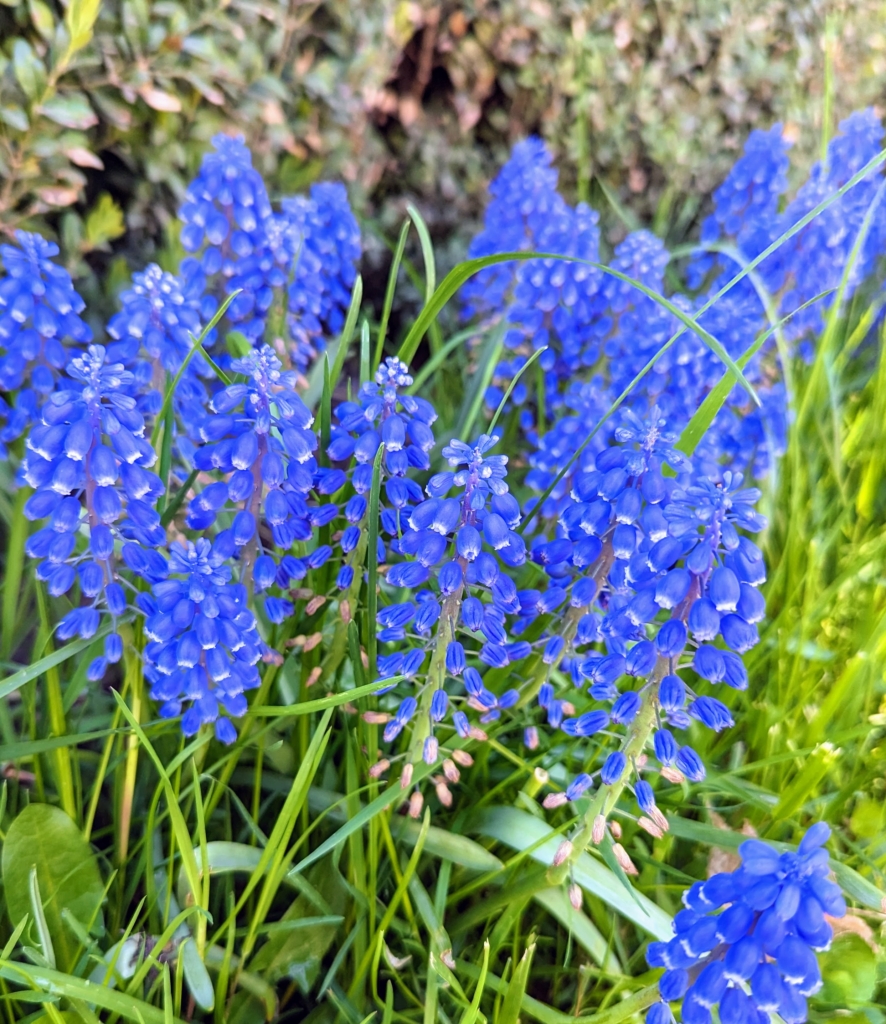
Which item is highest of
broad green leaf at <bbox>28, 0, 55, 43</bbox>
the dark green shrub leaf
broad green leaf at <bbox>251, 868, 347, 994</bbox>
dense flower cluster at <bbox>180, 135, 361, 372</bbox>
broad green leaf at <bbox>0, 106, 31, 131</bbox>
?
broad green leaf at <bbox>28, 0, 55, 43</bbox>

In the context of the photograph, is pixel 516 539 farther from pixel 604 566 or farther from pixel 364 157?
pixel 364 157

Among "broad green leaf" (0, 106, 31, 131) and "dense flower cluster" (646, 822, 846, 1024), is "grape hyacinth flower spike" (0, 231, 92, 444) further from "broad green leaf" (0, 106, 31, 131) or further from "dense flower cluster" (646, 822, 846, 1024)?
"dense flower cluster" (646, 822, 846, 1024)

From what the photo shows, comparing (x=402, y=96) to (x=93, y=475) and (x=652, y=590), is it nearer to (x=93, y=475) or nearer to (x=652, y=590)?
(x=93, y=475)

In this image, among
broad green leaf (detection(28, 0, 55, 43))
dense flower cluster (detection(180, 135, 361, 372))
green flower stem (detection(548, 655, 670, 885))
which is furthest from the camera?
broad green leaf (detection(28, 0, 55, 43))

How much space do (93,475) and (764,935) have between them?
5.43 feet

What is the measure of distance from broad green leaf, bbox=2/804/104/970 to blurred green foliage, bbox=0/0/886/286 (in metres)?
2.51

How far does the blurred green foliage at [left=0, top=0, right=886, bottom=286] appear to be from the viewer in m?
3.43

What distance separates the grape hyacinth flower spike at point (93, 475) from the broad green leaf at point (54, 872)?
55cm

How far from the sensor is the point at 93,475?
1.91 meters

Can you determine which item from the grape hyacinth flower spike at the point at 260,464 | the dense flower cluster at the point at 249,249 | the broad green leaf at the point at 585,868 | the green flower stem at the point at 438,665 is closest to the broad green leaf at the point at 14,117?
the dense flower cluster at the point at 249,249

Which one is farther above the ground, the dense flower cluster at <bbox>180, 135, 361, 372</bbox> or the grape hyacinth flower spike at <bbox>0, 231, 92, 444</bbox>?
the dense flower cluster at <bbox>180, 135, 361, 372</bbox>

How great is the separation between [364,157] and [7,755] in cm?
402

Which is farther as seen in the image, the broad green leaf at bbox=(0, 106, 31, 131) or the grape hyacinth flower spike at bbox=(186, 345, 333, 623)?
the broad green leaf at bbox=(0, 106, 31, 131)

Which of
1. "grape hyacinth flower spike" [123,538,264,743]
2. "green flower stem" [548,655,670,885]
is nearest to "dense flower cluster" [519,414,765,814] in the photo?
"green flower stem" [548,655,670,885]
